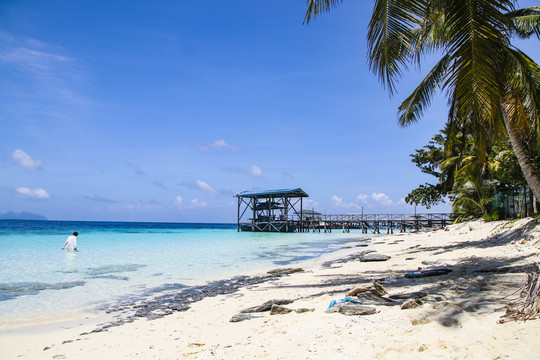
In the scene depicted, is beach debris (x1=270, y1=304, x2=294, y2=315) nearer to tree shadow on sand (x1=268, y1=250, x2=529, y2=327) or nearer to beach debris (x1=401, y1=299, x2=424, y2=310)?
tree shadow on sand (x1=268, y1=250, x2=529, y2=327)

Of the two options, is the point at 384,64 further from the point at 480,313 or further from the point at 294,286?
the point at 294,286

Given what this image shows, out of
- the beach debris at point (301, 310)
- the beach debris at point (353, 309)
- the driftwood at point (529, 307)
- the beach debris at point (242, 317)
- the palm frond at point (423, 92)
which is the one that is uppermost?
the palm frond at point (423, 92)

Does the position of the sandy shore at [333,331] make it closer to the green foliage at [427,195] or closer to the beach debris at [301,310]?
the beach debris at [301,310]

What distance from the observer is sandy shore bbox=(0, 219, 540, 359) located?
307 cm

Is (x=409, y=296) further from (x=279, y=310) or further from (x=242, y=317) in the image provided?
(x=242, y=317)

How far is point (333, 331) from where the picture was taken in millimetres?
3822

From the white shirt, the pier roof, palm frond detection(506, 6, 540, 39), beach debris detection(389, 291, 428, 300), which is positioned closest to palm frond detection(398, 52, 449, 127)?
palm frond detection(506, 6, 540, 39)

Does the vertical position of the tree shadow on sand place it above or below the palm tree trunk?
below

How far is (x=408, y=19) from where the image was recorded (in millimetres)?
4449

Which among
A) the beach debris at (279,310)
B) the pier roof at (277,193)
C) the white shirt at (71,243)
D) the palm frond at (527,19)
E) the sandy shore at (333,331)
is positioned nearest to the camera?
the sandy shore at (333,331)

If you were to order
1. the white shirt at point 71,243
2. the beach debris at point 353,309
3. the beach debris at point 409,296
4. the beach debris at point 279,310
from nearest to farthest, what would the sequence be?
the beach debris at point 353,309
the beach debris at point 409,296
the beach debris at point 279,310
the white shirt at point 71,243

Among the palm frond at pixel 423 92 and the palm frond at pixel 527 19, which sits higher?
the palm frond at pixel 527 19

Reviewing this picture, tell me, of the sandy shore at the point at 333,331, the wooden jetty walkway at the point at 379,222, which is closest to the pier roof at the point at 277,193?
the wooden jetty walkway at the point at 379,222

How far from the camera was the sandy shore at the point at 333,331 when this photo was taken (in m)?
3.07
